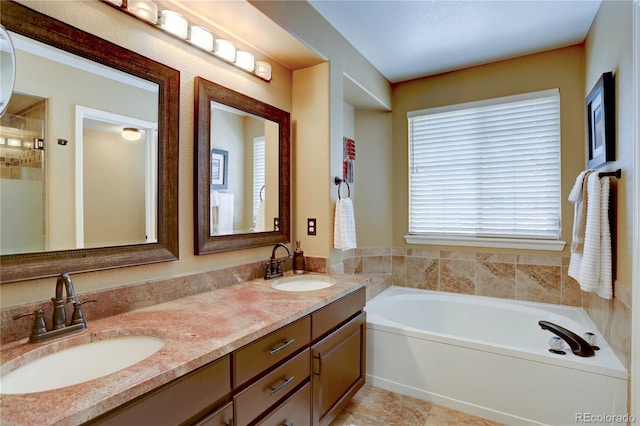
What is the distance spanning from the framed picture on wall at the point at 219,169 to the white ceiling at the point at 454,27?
1.13m

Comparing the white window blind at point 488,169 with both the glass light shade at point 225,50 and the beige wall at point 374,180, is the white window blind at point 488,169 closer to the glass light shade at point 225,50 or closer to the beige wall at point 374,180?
the beige wall at point 374,180

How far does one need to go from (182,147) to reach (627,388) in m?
2.59

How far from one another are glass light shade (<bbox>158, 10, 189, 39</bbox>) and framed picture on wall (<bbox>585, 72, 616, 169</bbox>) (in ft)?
7.75

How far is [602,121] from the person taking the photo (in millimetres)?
1918

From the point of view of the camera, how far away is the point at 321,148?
2.32 meters

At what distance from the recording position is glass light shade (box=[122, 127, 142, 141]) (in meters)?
1.40

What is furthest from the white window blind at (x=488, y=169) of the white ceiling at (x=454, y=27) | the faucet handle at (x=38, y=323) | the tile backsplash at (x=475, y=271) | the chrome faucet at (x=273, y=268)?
the faucet handle at (x=38, y=323)

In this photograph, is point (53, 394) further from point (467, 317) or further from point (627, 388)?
point (467, 317)

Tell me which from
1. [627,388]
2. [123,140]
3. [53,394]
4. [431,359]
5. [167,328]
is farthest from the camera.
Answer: [431,359]

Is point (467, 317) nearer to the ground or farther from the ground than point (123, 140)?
nearer to the ground

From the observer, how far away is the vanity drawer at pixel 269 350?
113cm

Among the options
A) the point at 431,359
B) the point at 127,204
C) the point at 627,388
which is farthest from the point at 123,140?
the point at 627,388

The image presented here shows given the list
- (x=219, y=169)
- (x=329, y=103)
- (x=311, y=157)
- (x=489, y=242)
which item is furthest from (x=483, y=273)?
(x=219, y=169)

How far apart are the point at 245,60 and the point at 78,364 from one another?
5.65 feet
